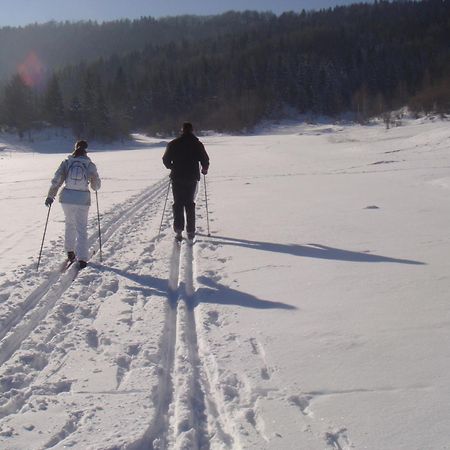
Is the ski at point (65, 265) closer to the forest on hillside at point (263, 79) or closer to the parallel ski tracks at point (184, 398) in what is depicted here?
the parallel ski tracks at point (184, 398)

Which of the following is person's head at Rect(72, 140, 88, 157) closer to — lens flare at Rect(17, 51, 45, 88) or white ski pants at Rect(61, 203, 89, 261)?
white ski pants at Rect(61, 203, 89, 261)

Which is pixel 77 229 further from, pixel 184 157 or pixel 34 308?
pixel 184 157

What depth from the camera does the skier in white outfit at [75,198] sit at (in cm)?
762

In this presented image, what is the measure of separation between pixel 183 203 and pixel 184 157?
83cm

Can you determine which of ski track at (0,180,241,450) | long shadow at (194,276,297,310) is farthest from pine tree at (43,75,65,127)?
long shadow at (194,276,297,310)

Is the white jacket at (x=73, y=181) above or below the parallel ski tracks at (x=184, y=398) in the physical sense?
above

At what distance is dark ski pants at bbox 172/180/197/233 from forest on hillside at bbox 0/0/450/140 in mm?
63053

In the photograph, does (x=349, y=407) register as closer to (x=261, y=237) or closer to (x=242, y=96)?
(x=261, y=237)

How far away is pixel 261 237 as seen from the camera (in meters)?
9.52

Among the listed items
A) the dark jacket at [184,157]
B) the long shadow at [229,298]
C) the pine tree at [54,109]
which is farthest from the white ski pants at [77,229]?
the pine tree at [54,109]

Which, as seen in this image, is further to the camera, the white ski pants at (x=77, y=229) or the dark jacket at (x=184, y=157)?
the dark jacket at (x=184, y=157)

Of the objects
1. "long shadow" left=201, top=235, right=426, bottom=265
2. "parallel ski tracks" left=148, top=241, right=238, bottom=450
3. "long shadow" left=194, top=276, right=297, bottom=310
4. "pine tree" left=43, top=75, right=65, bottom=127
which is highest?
"pine tree" left=43, top=75, right=65, bottom=127

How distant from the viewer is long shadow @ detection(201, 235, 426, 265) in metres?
7.40

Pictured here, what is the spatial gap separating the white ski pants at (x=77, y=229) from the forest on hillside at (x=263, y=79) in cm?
6546
